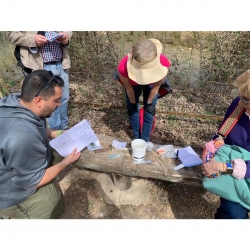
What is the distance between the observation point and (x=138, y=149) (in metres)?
2.17

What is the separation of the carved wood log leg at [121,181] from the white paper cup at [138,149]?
0.49 metres

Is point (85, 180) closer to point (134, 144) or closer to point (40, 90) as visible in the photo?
point (134, 144)

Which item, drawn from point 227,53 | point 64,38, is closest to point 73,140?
point 64,38

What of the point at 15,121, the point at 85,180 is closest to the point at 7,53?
the point at 85,180

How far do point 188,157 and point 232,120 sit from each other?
0.66 m

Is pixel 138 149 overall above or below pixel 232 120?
below

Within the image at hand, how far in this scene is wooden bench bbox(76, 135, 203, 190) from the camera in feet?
7.02

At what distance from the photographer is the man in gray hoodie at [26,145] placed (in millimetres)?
1522

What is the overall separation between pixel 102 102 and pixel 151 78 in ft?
7.23

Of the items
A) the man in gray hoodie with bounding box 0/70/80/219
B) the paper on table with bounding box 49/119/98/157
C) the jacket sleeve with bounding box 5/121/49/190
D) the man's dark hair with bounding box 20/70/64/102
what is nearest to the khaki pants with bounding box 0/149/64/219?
the man in gray hoodie with bounding box 0/70/80/219

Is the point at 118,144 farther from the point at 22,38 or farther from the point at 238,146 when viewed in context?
the point at 22,38

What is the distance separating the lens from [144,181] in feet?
9.39

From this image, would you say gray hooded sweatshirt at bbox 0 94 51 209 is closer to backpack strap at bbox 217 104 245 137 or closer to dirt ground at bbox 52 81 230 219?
dirt ground at bbox 52 81 230 219

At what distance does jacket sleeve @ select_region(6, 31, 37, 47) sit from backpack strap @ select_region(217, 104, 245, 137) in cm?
236
